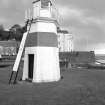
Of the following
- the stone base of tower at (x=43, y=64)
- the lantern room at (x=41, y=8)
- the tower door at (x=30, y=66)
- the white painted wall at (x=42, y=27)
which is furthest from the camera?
the tower door at (x=30, y=66)

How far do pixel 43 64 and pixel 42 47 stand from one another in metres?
1.26

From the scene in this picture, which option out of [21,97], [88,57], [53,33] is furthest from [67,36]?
[21,97]

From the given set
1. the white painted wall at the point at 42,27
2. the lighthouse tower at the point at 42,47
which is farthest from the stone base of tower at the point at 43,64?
the white painted wall at the point at 42,27

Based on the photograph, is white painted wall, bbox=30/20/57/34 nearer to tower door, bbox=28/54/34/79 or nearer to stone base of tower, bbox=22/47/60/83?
stone base of tower, bbox=22/47/60/83

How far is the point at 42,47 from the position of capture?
12.3 metres

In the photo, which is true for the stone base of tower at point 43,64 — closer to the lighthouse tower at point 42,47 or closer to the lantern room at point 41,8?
the lighthouse tower at point 42,47

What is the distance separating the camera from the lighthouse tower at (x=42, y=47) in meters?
12.1

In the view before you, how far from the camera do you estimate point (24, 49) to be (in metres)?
13.3

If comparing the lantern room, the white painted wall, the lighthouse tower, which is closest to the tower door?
the lighthouse tower

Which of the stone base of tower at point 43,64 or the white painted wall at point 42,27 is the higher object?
the white painted wall at point 42,27

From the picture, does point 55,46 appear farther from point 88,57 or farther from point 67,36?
point 67,36

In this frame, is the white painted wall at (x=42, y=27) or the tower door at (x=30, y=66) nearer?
the white painted wall at (x=42, y=27)

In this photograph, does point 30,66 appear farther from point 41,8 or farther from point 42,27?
point 41,8

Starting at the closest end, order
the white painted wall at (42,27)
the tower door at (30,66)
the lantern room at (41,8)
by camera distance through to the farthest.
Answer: the lantern room at (41,8), the white painted wall at (42,27), the tower door at (30,66)
